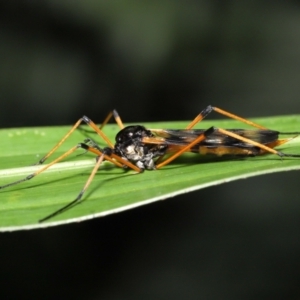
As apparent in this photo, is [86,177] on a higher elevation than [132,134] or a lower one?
lower

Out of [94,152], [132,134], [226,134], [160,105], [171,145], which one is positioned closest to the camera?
[94,152]

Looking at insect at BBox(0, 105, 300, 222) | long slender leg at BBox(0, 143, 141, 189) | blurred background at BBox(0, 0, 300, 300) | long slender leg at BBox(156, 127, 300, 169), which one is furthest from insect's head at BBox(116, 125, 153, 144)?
blurred background at BBox(0, 0, 300, 300)

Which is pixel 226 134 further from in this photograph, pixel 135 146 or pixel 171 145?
pixel 135 146

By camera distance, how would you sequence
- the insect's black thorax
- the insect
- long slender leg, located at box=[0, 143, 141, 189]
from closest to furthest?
long slender leg, located at box=[0, 143, 141, 189] → the insect → the insect's black thorax

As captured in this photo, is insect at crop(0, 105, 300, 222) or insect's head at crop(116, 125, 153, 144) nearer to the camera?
insect at crop(0, 105, 300, 222)

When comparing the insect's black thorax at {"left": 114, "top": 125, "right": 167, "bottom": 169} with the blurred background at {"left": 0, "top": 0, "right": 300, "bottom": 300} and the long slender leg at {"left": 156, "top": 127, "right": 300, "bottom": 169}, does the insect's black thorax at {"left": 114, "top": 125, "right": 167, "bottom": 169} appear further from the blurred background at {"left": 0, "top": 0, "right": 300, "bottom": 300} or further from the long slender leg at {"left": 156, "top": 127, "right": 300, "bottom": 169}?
the blurred background at {"left": 0, "top": 0, "right": 300, "bottom": 300}

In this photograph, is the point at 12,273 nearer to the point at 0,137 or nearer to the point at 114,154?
the point at 0,137

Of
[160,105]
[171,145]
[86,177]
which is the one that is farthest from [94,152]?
[160,105]
